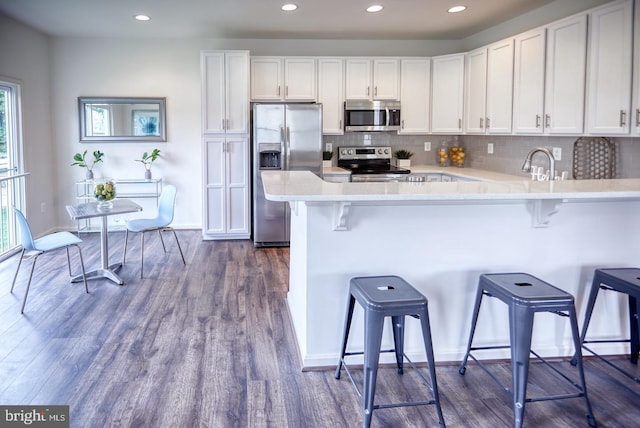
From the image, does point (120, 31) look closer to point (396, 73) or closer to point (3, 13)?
point (3, 13)

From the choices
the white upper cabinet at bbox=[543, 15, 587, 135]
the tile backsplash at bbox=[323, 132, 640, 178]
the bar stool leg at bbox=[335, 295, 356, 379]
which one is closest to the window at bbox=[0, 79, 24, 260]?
the tile backsplash at bbox=[323, 132, 640, 178]

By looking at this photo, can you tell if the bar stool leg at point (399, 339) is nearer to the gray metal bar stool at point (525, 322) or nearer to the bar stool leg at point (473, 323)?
the bar stool leg at point (473, 323)

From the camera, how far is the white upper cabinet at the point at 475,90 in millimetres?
5402

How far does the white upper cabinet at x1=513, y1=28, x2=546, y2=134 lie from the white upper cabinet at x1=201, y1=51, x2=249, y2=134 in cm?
296

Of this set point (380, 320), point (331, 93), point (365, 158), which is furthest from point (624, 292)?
point (331, 93)

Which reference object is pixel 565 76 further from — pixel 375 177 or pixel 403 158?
pixel 403 158

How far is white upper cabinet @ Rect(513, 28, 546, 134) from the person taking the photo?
4375 millimetres

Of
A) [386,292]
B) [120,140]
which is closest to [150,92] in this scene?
[120,140]

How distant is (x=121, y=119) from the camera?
662 centimetres

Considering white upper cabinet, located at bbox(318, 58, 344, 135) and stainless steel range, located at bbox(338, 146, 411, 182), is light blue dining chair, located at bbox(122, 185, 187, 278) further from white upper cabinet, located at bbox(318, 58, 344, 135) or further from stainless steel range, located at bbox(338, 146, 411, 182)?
stainless steel range, located at bbox(338, 146, 411, 182)

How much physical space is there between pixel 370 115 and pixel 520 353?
172 inches

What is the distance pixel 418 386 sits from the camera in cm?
→ 269

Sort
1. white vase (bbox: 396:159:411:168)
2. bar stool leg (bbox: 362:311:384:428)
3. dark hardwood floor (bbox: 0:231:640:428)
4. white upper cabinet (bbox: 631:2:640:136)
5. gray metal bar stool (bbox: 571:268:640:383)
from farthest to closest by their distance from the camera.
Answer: white vase (bbox: 396:159:411:168), white upper cabinet (bbox: 631:2:640:136), gray metal bar stool (bbox: 571:268:640:383), dark hardwood floor (bbox: 0:231:640:428), bar stool leg (bbox: 362:311:384:428)

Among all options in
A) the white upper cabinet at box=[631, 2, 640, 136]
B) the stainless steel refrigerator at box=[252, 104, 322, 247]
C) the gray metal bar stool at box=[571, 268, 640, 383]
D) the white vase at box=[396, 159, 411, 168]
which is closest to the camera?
the gray metal bar stool at box=[571, 268, 640, 383]
